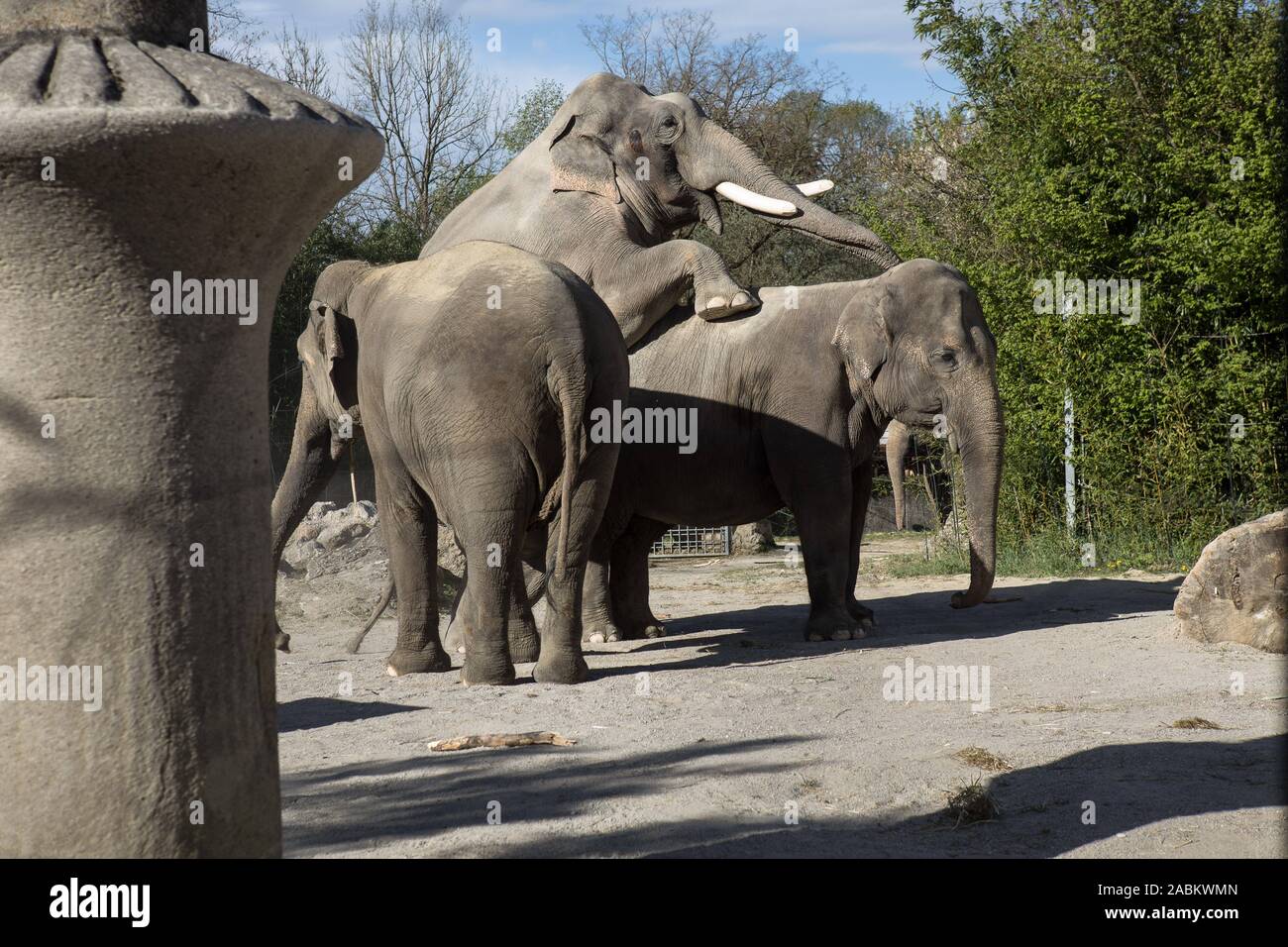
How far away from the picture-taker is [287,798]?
4805 millimetres

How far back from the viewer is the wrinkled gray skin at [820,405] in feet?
29.5

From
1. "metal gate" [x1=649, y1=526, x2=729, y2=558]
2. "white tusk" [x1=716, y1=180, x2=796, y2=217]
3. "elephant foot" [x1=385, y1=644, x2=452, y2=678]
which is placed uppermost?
"white tusk" [x1=716, y1=180, x2=796, y2=217]

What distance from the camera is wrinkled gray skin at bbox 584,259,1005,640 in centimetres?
900

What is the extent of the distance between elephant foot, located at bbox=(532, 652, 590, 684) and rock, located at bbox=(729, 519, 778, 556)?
38.7ft

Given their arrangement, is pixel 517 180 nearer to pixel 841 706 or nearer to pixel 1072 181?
pixel 841 706

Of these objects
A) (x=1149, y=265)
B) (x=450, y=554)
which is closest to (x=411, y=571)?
(x=450, y=554)

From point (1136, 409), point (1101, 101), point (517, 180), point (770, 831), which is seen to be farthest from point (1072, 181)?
point (770, 831)

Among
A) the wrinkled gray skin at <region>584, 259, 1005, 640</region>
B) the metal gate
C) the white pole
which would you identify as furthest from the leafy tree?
the metal gate

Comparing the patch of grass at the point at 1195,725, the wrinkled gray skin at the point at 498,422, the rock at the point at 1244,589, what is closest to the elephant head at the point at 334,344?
the wrinkled gray skin at the point at 498,422

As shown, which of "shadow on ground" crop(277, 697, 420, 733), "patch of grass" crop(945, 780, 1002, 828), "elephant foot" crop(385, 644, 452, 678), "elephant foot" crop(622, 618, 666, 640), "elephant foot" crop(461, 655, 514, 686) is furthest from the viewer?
"elephant foot" crop(622, 618, 666, 640)

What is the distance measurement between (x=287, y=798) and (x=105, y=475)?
2.50 meters

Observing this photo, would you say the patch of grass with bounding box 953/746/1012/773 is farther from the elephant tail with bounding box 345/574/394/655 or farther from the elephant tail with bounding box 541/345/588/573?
the elephant tail with bounding box 345/574/394/655

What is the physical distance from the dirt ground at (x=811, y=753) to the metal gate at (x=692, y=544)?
9669 mm

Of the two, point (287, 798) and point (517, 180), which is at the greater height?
point (517, 180)
